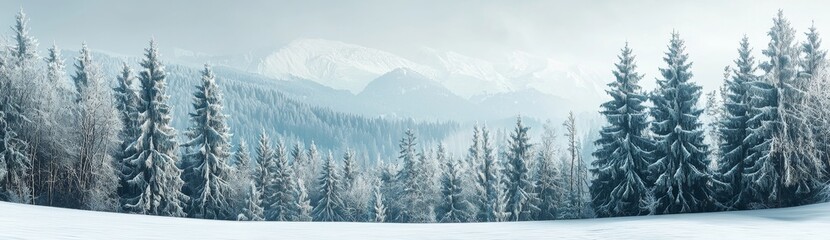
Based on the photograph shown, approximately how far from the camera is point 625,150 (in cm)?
3306

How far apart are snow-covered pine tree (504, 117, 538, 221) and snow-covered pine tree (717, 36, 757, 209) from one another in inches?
726

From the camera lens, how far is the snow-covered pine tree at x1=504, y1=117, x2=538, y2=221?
49.1m

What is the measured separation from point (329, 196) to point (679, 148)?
37.8 m

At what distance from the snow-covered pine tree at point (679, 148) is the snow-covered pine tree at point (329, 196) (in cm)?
3589

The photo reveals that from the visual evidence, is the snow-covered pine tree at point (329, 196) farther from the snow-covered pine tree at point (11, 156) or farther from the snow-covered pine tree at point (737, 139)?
the snow-covered pine tree at point (737, 139)

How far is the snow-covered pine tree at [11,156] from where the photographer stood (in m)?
31.6

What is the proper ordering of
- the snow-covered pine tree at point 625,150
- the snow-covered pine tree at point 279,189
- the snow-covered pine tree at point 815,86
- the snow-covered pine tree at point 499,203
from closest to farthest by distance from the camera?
the snow-covered pine tree at point 815,86, the snow-covered pine tree at point 625,150, the snow-covered pine tree at point 499,203, the snow-covered pine tree at point 279,189

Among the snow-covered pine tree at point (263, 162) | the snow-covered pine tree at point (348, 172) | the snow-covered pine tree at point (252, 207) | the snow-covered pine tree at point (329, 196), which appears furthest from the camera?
the snow-covered pine tree at point (348, 172)

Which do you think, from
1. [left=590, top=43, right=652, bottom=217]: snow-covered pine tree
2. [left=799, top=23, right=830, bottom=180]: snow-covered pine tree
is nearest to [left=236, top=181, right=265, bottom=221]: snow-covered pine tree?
[left=590, top=43, right=652, bottom=217]: snow-covered pine tree

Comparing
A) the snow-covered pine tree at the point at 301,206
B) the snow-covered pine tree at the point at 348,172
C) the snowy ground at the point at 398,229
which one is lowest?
the snow-covered pine tree at the point at 301,206

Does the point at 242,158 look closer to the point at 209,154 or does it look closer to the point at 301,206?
the point at 301,206

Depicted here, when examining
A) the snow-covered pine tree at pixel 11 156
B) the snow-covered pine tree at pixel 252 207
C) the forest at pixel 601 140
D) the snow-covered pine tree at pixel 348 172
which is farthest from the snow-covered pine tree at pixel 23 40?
the snow-covered pine tree at pixel 348 172

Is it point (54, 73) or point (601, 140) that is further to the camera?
point (54, 73)

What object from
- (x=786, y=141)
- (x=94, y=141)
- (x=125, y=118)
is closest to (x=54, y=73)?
(x=125, y=118)
